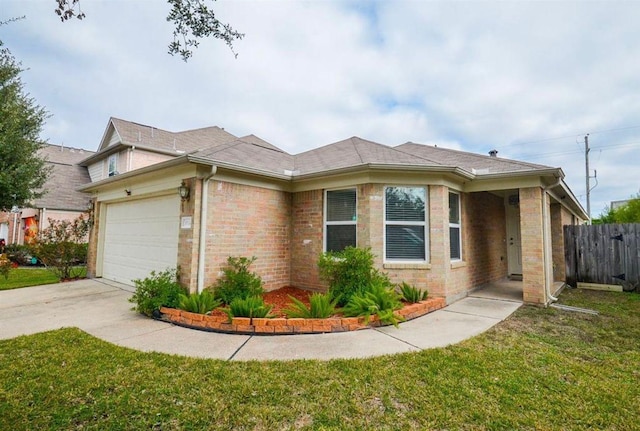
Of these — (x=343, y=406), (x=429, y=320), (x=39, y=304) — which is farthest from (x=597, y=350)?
(x=39, y=304)

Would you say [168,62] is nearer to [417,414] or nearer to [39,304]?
[417,414]

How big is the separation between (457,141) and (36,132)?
Answer: 78.7 ft

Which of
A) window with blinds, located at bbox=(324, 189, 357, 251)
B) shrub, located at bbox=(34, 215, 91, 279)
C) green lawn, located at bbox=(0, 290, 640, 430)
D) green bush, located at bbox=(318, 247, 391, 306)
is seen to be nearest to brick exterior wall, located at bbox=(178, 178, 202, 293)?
green lawn, located at bbox=(0, 290, 640, 430)

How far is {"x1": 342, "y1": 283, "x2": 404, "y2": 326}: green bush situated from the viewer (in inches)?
208

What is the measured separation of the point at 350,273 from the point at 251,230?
2.65 meters

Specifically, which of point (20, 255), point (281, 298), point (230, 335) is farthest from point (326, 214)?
point (20, 255)

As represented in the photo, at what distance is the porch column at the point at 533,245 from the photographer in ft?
22.9

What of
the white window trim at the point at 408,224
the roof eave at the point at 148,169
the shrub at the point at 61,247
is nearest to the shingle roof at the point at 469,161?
the white window trim at the point at 408,224

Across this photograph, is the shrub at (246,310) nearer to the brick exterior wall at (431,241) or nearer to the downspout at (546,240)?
the brick exterior wall at (431,241)

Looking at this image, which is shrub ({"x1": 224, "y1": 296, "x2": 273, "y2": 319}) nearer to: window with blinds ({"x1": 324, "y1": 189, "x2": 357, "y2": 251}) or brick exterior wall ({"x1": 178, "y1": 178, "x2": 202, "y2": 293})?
brick exterior wall ({"x1": 178, "y1": 178, "x2": 202, "y2": 293})

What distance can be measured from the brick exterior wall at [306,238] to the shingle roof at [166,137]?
11149 mm

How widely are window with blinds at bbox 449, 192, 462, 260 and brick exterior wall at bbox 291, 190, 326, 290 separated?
127 inches

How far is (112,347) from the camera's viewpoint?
420 cm

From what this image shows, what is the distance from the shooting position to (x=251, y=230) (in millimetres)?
7285
